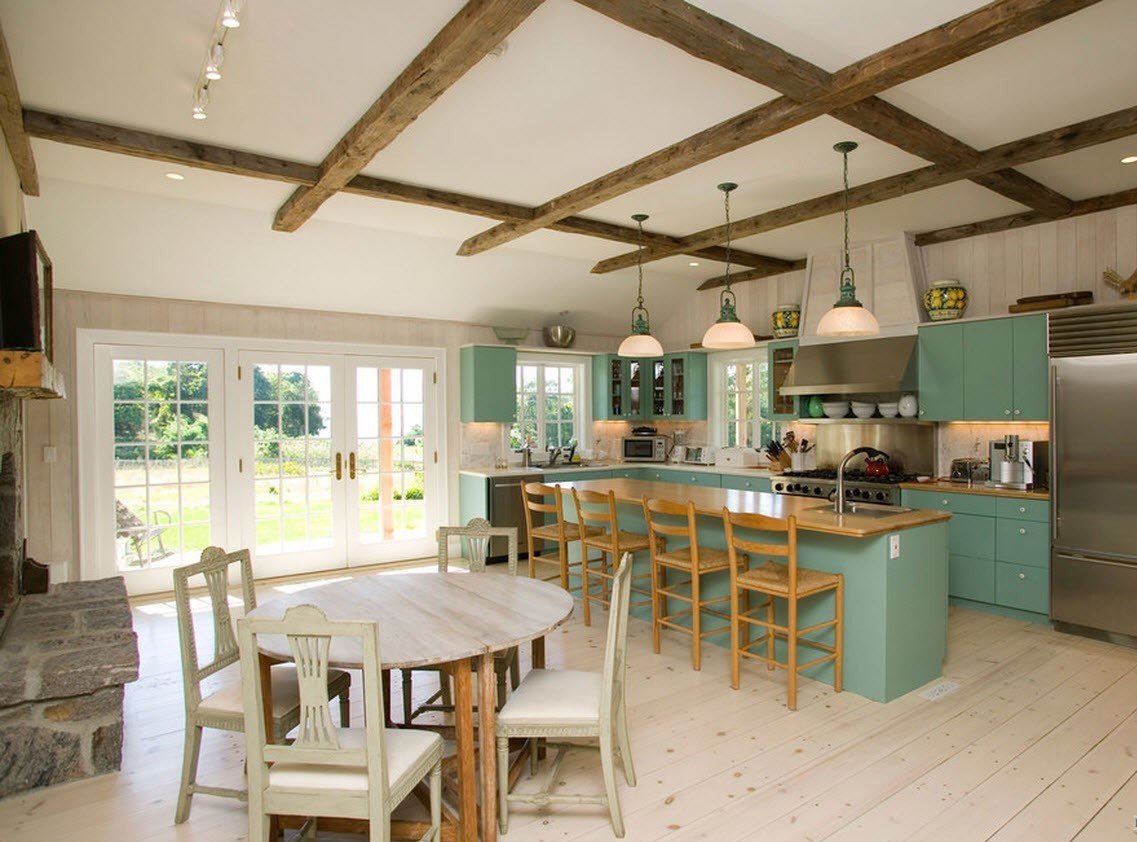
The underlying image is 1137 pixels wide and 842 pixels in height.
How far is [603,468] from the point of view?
7340mm

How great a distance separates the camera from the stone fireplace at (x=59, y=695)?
2709 millimetres

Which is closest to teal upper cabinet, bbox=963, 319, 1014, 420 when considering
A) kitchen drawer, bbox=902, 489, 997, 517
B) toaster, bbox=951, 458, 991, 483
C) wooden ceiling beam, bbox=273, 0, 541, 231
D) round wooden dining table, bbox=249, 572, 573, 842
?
toaster, bbox=951, 458, 991, 483

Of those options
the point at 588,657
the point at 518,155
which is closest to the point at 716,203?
the point at 518,155

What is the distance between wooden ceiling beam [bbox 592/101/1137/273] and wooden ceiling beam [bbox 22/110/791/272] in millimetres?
1163

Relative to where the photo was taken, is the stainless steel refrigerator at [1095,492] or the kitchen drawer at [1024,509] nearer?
the stainless steel refrigerator at [1095,492]

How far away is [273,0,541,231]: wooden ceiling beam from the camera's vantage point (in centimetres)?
235

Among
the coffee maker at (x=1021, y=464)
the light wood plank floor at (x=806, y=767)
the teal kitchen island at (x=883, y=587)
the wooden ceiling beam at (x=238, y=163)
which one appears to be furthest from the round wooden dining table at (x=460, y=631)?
the coffee maker at (x=1021, y=464)

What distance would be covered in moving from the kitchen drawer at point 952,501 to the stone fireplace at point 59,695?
4.97 metres

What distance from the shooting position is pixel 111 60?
283cm

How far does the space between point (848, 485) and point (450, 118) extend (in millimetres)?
4043

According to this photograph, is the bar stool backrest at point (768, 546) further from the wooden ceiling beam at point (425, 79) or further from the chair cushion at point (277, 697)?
the wooden ceiling beam at point (425, 79)

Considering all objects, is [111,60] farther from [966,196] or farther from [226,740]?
[966,196]

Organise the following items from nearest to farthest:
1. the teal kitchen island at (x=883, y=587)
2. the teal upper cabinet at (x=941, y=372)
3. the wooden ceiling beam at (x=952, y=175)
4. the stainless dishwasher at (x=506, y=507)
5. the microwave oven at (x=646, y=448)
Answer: the teal kitchen island at (x=883, y=587) → the wooden ceiling beam at (x=952, y=175) → the teal upper cabinet at (x=941, y=372) → the stainless dishwasher at (x=506, y=507) → the microwave oven at (x=646, y=448)

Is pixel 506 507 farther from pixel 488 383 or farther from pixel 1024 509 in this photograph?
pixel 1024 509
